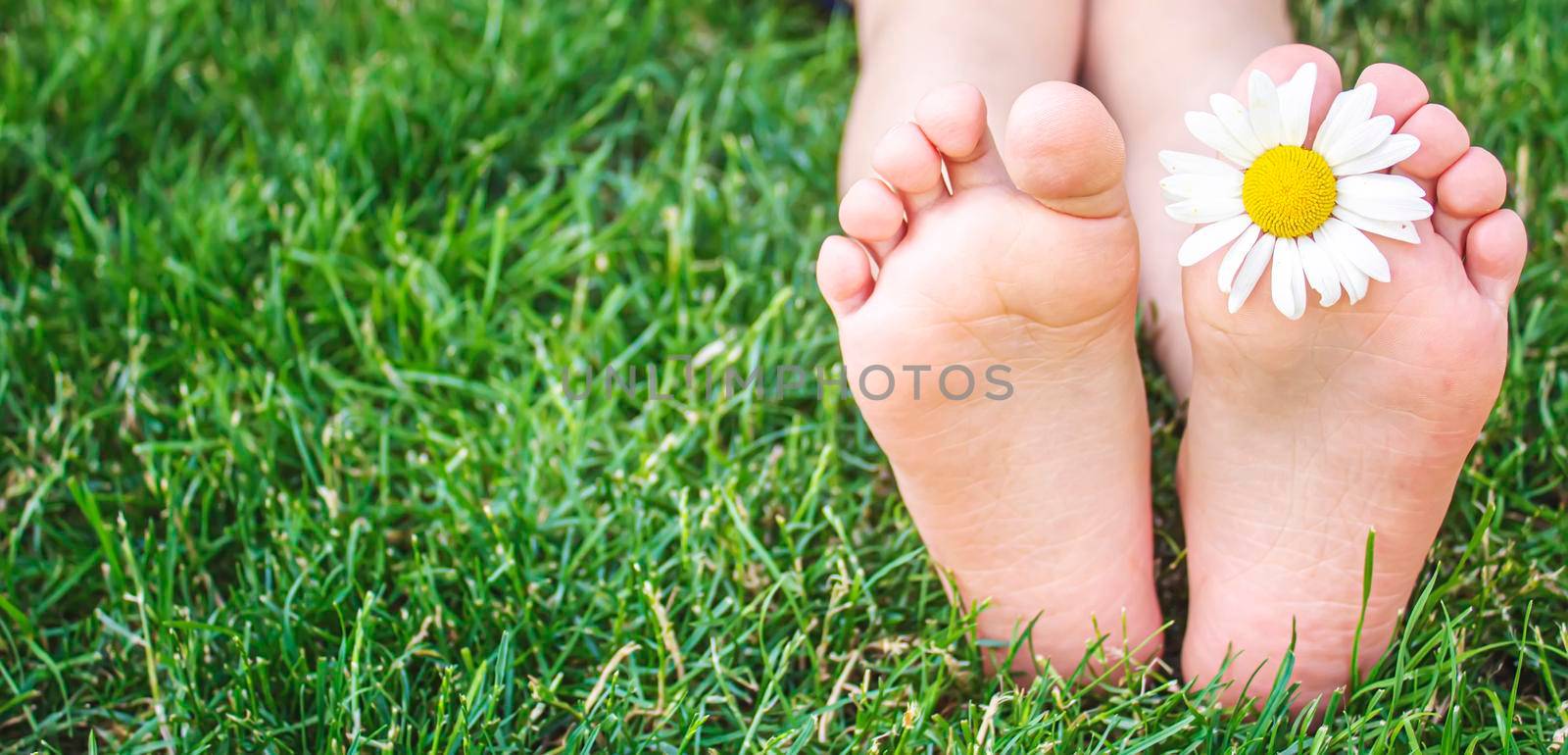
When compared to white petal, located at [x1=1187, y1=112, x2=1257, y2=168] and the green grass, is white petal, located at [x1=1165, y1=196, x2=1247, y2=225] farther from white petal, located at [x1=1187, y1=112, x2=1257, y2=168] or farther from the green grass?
the green grass

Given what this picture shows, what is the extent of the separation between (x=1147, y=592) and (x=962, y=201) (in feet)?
1.24

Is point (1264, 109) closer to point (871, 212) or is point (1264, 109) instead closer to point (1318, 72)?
point (1318, 72)

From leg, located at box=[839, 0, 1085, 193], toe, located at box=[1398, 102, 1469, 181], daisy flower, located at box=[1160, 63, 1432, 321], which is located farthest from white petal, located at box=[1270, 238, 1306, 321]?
leg, located at box=[839, 0, 1085, 193]

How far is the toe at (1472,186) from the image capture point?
86 cm

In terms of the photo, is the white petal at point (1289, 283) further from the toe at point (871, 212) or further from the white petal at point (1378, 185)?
the toe at point (871, 212)

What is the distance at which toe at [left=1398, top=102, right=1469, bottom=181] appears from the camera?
857 mm

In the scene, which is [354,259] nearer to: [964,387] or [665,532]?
[665,532]

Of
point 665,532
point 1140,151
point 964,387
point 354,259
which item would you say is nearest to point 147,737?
point 665,532

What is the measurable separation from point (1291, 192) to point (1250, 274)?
66mm

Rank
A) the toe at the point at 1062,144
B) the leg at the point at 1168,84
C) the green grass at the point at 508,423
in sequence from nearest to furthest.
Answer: the toe at the point at 1062,144 < the green grass at the point at 508,423 < the leg at the point at 1168,84

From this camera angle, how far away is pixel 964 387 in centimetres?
93

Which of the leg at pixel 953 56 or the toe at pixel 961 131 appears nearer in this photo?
the toe at pixel 961 131

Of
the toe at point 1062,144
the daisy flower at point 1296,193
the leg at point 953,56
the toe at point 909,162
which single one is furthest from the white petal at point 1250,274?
the leg at point 953,56

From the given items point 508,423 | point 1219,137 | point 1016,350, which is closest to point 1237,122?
point 1219,137
